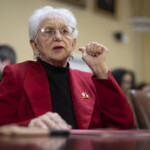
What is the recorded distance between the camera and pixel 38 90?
193 cm

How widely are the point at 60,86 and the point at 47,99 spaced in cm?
16

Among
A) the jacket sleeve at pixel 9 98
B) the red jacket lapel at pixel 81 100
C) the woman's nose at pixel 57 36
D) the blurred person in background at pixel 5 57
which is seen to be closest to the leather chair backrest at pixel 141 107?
the red jacket lapel at pixel 81 100

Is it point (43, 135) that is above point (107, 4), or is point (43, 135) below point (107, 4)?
below

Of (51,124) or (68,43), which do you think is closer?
(51,124)

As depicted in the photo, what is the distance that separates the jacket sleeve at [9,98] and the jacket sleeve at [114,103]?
0.51 metres

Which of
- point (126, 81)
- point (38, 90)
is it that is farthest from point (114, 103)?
point (126, 81)

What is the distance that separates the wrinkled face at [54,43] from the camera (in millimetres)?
2131

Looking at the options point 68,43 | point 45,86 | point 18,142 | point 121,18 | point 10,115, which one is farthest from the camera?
point 121,18

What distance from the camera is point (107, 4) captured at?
7.46 m

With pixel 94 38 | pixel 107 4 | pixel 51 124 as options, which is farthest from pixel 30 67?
pixel 107 4

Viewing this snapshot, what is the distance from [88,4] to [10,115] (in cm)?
556

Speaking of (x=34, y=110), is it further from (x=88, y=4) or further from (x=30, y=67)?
(x=88, y=4)

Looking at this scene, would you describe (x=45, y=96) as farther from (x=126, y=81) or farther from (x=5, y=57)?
(x=126, y=81)

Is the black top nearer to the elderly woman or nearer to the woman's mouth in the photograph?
the elderly woman
